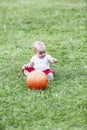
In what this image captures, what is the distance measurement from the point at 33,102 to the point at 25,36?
4588 mm

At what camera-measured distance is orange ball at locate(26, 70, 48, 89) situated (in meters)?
7.16

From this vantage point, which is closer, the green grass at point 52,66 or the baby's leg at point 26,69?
the green grass at point 52,66

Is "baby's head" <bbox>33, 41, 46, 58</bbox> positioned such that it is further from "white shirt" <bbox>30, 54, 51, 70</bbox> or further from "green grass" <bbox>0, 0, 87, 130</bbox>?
"green grass" <bbox>0, 0, 87, 130</bbox>

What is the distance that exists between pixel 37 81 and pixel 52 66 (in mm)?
1486

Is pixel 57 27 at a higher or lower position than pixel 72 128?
higher

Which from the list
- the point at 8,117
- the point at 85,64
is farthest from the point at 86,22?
the point at 8,117

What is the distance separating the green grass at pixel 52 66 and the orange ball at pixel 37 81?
10 centimetres

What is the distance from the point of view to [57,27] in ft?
39.5

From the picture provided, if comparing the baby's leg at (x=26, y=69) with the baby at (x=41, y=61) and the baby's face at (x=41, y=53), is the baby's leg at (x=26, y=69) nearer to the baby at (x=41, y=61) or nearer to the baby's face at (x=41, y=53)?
the baby at (x=41, y=61)

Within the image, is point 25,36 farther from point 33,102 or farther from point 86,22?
point 33,102

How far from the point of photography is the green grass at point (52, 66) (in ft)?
20.1

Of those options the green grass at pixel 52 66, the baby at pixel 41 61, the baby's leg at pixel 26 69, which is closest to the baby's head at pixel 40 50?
the baby at pixel 41 61

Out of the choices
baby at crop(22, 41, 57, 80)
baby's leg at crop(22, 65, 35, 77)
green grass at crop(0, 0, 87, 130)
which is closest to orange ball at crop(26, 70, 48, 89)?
green grass at crop(0, 0, 87, 130)

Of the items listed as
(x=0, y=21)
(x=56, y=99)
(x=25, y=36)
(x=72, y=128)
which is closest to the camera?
(x=72, y=128)
